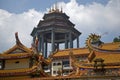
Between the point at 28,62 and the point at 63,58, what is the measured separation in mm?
22067

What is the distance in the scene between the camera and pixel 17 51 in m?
25.4

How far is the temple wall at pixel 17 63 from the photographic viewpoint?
2455 cm

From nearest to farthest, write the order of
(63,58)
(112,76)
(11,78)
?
1. (112,76)
2. (11,78)
3. (63,58)

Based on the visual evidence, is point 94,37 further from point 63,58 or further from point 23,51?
point 63,58

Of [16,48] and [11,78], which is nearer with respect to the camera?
[11,78]

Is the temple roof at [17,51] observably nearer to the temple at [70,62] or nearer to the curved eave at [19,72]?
the temple at [70,62]

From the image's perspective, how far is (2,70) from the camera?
81.1 ft

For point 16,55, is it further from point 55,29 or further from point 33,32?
point 33,32

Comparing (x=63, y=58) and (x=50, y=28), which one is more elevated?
(x=50, y=28)

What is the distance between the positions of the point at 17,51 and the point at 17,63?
130 cm

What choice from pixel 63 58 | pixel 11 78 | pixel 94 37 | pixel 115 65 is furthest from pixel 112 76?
pixel 63 58

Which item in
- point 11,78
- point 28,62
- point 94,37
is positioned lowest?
point 11,78

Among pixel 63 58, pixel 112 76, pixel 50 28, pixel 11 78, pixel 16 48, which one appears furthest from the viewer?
pixel 50 28

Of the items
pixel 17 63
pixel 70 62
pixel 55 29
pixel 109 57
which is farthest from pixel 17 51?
pixel 55 29
